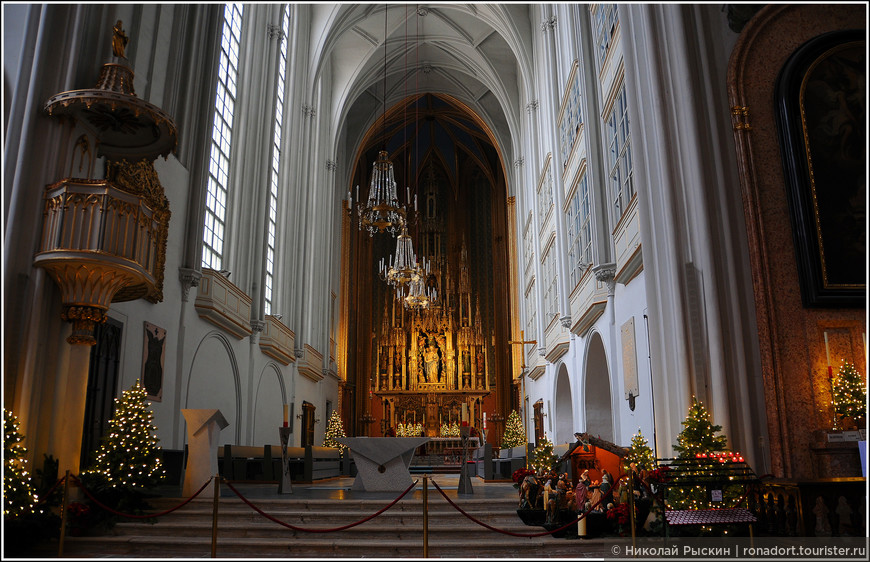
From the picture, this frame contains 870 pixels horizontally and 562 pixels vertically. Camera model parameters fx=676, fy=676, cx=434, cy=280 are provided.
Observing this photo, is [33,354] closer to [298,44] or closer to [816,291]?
[816,291]

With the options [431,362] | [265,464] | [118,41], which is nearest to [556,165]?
[265,464]


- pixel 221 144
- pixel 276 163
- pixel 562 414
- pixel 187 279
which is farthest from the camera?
pixel 562 414

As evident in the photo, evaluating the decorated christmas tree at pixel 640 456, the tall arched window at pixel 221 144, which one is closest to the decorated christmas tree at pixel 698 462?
the decorated christmas tree at pixel 640 456

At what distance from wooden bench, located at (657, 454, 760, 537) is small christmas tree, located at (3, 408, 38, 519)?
7010mm

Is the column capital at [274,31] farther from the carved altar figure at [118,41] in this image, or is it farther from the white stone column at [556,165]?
the carved altar figure at [118,41]

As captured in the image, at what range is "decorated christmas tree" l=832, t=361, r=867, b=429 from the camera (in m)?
8.20

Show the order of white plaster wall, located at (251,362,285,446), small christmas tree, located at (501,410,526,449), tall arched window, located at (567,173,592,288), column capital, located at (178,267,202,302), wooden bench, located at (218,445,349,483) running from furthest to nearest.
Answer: small christmas tree, located at (501,410,526,449), white plaster wall, located at (251,362,285,446), tall arched window, located at (567,173,592,288), wooden bench, located at (218,445,349,483), column capital, located at (178,267,202,302)

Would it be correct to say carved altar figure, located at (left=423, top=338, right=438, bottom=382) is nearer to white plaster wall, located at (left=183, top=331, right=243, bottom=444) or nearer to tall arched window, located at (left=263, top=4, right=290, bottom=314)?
tall arched window, located at (left=263, top=4, right=290, bottom=314)

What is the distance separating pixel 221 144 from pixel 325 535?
10865mm

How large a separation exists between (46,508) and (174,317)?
5533 millimetres

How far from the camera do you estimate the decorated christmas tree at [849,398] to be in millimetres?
8195

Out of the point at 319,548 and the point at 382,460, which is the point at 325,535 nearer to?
the point at 319,548

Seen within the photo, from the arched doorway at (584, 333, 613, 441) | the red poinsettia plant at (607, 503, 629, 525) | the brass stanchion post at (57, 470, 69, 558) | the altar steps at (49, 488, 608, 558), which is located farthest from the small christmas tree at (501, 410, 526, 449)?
the brass stanchion post at (57, 470, 69, 558)

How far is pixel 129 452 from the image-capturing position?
8922 millimetres
